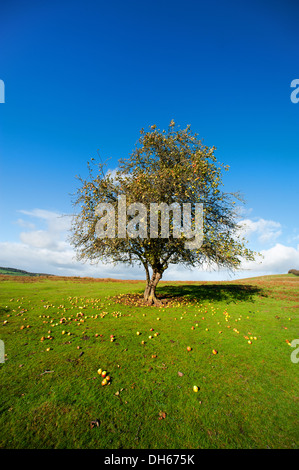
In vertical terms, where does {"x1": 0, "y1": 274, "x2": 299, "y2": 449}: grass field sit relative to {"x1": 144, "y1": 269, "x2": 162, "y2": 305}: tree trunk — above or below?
below

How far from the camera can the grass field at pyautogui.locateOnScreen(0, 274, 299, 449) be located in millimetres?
4289

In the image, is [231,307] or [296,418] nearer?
[296,418]

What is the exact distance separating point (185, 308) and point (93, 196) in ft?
41.8

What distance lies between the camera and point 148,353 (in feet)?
26.3

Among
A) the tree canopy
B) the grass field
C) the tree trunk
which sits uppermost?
the tree canopy

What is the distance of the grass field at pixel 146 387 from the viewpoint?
169 inches

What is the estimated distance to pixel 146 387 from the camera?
230 inches

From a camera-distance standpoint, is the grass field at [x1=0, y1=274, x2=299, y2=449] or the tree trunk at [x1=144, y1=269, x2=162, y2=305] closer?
the grass field at [x1=0, y1=274, x2=299, y2=449]

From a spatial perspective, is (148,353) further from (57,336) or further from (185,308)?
(185,308)

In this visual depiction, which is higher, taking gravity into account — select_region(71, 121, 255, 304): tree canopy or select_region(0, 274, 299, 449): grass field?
select_region(71, 121, 255, 304): tree canopy

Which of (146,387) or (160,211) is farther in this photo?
(160,211)

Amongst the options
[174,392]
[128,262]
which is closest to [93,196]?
[128,262]

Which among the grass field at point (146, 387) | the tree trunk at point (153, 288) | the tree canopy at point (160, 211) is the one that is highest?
the tree canopy at point (160, 211)

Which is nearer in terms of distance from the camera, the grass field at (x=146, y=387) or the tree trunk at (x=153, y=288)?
the grass field at (x=146, y=387)
